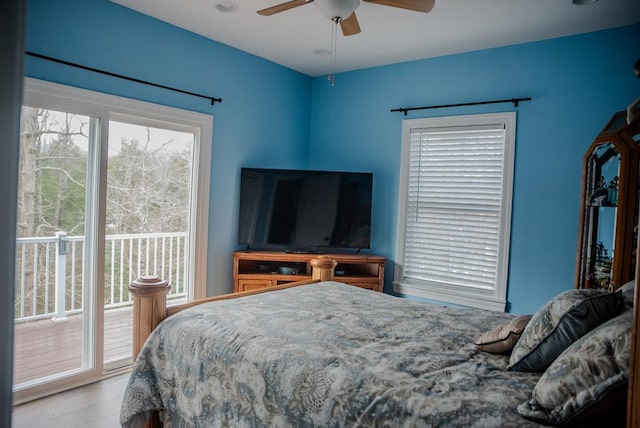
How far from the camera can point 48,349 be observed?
331cm

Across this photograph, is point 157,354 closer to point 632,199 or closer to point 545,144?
point 632,199

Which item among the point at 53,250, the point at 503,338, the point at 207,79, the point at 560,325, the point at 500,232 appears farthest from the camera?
the point at 207,79

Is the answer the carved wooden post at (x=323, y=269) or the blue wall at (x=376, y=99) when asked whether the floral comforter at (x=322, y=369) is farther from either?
the blue wall at (x=376, y=99)

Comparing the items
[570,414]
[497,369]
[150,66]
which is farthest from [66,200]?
[570,414]

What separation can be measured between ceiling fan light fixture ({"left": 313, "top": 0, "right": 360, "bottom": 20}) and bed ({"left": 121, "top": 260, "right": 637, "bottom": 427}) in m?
1.56

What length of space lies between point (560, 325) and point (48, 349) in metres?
3.40

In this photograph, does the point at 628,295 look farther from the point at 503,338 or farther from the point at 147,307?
the point at 147,307

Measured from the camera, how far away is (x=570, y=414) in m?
1.25

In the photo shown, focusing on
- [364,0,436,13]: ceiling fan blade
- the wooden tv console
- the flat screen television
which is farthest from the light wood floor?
[364,0,436,13]: ceiling fan blade

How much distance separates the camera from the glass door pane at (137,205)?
356cm

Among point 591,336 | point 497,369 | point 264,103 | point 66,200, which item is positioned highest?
point 264,103

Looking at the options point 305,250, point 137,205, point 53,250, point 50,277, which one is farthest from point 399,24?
point 50,277

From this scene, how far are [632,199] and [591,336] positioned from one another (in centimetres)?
143

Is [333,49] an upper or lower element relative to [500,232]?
upper
